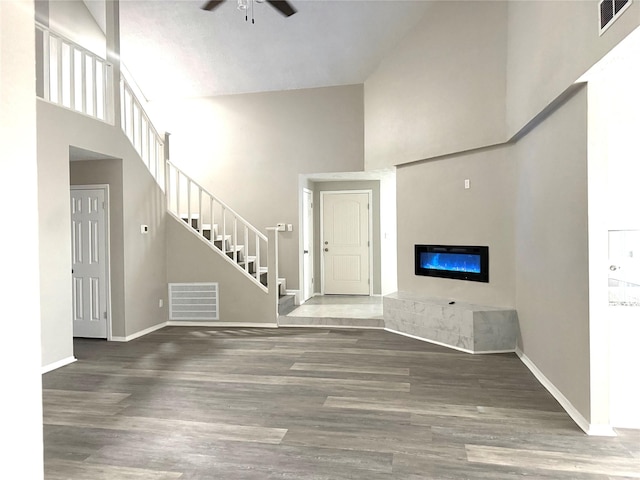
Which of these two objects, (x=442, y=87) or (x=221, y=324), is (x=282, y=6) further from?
(x=221, y=324)

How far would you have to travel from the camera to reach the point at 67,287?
5066 mm

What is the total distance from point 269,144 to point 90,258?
355 centimetres

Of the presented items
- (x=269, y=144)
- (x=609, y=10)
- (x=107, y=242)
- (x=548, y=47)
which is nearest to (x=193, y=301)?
(x=107, y=242)

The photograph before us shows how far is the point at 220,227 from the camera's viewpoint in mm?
8086

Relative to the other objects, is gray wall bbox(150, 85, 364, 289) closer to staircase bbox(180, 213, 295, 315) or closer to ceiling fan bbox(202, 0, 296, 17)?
staircase bbox(180, 213, 295, 315)

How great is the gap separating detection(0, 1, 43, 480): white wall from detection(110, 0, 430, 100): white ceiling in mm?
5343

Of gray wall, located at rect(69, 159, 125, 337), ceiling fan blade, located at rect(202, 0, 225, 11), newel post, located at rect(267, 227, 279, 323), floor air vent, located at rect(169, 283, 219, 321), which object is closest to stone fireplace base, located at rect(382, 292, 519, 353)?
newel post, located at rect(267, 227, 279, 323)

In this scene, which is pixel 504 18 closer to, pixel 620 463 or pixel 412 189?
pixel 412 189

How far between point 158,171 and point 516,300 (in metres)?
5.64

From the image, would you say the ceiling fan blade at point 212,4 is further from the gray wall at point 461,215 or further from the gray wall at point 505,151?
the gray wall at point 461,215

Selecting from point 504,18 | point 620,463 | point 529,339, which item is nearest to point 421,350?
point 529,339

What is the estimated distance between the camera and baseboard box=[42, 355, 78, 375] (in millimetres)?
4602

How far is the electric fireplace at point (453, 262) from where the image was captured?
559 centimetres

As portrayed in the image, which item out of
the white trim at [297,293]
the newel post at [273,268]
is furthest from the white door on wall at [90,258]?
the white trim at [297,293]
